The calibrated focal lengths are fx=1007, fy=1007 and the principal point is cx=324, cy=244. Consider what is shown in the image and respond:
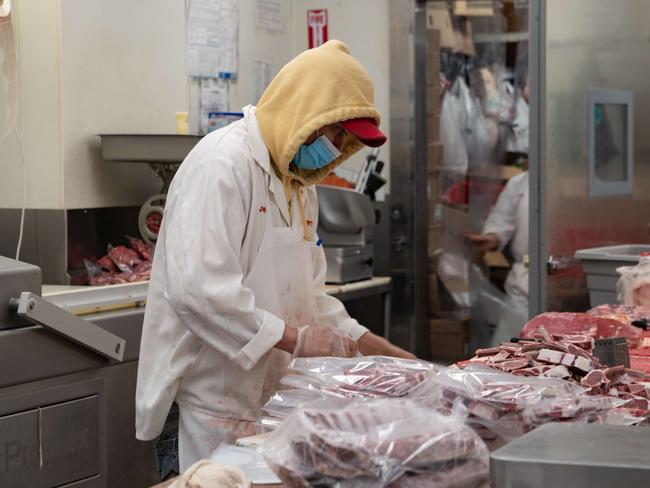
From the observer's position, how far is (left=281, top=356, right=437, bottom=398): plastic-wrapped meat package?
1847 millimetres

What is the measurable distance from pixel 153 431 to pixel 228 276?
546 millimetres

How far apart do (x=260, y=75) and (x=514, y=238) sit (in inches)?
80.4

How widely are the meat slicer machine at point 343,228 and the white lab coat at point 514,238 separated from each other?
143cm

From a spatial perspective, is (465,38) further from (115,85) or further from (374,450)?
(374,450)

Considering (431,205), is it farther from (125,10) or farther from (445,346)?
(125,10)

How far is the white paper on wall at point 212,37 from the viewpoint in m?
4.71

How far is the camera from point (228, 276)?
245 cm

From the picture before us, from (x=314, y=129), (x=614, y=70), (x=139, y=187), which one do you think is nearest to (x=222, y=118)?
(x=139, y=187)

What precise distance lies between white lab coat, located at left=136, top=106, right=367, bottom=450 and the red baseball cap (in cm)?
24

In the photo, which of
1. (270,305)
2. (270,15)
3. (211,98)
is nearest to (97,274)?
(211,98)

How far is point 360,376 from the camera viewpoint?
74.5 inches

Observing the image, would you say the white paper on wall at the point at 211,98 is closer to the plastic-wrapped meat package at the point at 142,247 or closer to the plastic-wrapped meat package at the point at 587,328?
the plastic-wrapped meat package at the point at 142,247

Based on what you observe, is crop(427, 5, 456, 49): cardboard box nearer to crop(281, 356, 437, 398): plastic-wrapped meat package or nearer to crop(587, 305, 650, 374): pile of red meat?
crop(587, 305, 650, 374): pile of red meat

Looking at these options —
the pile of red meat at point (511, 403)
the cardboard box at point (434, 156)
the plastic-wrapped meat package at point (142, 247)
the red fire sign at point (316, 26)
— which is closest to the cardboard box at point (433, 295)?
the cardboard box at point (434, 156)
